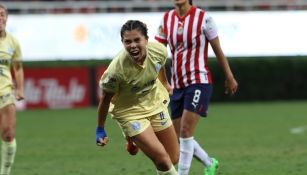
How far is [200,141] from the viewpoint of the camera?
16281 millimetres

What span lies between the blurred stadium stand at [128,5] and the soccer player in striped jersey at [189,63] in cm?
1896

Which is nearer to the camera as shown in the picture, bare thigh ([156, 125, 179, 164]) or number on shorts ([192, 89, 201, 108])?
bare thigh ([156, 125, 179, 164])

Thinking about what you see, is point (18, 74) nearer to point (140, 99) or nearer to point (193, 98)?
point (193, 98)

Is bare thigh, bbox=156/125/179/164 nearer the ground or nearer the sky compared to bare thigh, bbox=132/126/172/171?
nearer the ground

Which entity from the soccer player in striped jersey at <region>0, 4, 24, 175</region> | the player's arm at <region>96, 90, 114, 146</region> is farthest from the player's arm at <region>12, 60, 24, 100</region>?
the player's arm at <region>96, 90, 114, 146</region>

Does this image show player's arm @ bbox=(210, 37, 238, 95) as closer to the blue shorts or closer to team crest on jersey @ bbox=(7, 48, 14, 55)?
the blue shorts

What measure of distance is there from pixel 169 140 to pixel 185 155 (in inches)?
46.7

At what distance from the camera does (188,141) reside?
32.4ft

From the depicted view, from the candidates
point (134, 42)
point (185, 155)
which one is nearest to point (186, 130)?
point (185, 155)

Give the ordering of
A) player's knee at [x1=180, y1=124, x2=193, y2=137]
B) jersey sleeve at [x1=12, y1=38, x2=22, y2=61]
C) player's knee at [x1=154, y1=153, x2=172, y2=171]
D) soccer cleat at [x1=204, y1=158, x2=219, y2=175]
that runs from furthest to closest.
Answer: jersey sleeve at [x1=12, y1=38, x2=22, y2=61]
soccer cleat at [x1=204, y1=158, x2=219, y2=175]
player's knee at [x1=180, y1=124, x2=193, y2=137]
player's knee at [x1=154, y1=153, x2=172, y2=171]

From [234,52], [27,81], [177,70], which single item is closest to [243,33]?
[234,52]

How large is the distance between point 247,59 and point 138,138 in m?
21.7

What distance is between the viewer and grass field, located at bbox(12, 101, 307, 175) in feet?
39.4

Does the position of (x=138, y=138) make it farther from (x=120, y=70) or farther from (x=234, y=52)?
(x=234, y=52)
